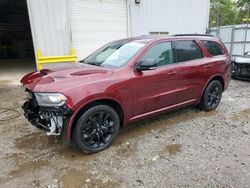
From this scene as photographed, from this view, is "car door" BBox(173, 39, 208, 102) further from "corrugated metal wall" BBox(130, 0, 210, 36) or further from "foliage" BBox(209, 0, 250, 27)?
"foliage" BBox(209, 0, 250, 27)

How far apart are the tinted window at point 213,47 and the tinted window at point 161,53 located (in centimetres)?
114

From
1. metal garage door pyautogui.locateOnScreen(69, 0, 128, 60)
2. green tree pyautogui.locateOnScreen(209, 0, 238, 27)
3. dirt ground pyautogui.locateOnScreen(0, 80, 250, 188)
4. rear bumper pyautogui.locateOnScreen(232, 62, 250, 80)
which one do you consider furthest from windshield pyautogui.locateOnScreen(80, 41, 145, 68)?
green tree pyautogui.locateOnScreen(209, 0, 238, 27)

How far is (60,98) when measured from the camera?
2965 millimetres

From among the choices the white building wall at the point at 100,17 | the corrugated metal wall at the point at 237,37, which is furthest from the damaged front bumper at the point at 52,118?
the corrugated metal wall at the point at 237,37

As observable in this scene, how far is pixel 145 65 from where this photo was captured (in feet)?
11.9

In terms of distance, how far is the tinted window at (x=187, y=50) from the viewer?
170 inches

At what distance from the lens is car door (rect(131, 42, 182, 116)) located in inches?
146

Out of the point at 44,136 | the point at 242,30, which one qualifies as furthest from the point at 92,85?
the point at 242,30

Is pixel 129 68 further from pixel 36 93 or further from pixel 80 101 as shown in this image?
pixel 36 93

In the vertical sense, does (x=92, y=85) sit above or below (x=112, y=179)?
above

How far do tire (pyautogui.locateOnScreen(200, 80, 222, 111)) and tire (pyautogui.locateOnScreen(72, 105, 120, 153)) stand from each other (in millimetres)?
2384

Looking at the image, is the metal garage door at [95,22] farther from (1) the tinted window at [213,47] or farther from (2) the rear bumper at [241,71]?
(1) the tinted window at [213,47]

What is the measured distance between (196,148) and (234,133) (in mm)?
1020

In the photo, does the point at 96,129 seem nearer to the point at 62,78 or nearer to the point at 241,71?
the point at 62,78
